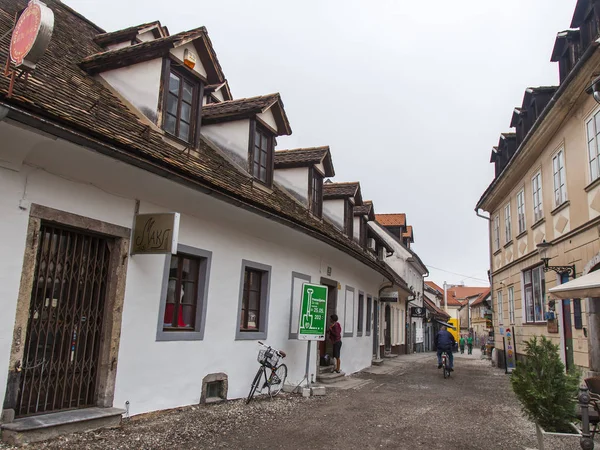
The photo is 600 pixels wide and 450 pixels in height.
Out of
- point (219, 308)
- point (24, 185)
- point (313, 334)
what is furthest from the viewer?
point (313, 334)

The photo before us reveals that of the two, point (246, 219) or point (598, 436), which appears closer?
point (598, 436)

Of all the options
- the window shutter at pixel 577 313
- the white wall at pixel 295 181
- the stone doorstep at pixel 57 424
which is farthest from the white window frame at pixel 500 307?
the stone doorstep at pixel 57 424

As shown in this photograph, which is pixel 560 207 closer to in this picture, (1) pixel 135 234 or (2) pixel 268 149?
(2) pixel 268 149

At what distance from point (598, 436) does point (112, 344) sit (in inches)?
255

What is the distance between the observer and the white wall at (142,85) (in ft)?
26.9

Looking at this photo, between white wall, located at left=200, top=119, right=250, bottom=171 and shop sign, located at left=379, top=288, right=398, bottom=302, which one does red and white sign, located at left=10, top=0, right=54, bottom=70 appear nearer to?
white wall, located at left=200, top=119, right=250, bottom=171

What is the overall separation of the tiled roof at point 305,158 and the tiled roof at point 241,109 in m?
2.56

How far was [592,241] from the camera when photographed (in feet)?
35.2

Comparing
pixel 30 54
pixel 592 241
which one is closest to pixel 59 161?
pixel 30 54

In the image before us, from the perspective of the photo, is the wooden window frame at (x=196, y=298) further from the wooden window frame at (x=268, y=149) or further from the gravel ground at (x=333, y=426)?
the wooden window frame at (x=268, y=149)

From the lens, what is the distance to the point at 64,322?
632 centimetres

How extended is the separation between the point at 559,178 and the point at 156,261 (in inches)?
395

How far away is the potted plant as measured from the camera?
18.7 ft

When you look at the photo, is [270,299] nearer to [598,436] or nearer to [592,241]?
[598,436]
